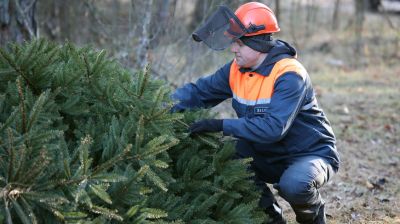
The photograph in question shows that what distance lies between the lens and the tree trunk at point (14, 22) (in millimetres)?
6391

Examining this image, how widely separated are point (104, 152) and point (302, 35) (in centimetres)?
1383

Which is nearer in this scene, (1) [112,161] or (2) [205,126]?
(1) [112,161]

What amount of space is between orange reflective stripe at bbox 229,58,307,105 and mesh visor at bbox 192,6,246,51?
0.98 ft

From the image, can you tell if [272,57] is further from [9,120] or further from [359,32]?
[359,32]

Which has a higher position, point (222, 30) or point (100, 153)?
point (222, 30)

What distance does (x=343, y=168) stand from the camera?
6812mm

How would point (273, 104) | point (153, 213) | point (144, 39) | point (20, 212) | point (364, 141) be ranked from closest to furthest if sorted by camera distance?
1. point (20, 212)
2. point (153, 213)
3. point (273, 104)
4. point (144, 39)
5. point (364, 141)

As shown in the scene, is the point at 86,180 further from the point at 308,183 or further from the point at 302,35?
the point at 302,35

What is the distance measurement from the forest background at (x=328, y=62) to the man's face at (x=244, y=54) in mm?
758

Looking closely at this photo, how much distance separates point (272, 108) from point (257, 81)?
0.30 m

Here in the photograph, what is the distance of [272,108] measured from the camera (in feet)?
12.4

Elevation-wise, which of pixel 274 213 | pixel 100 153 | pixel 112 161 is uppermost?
pixel 112 161

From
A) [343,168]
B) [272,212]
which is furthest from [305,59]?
[272,212]

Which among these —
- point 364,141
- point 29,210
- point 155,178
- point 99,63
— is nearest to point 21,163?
point 29,210
